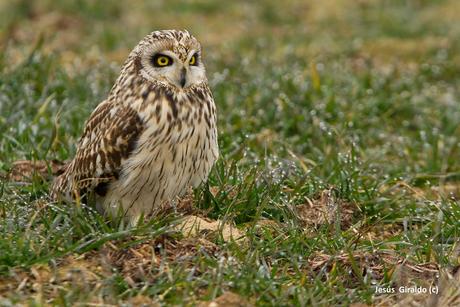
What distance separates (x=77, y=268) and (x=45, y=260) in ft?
0.52

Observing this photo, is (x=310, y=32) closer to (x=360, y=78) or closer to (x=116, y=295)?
(x=360, y=78)

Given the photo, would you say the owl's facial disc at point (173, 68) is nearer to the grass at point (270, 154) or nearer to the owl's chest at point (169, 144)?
the owl's chest at point (169, 144)

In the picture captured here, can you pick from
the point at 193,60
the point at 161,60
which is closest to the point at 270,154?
the point at 193,60

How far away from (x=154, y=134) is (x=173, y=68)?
40 cm

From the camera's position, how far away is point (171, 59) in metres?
5.43

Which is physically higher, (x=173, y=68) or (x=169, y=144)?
(x=173, y=68)

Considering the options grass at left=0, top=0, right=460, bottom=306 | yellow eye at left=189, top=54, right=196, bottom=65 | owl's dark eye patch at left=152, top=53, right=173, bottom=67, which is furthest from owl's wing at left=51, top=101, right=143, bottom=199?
yellow eye at left=189, top=54, right=196, bottom=65

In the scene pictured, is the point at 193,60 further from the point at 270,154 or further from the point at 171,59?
the point at 270,154

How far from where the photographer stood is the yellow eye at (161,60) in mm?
5449

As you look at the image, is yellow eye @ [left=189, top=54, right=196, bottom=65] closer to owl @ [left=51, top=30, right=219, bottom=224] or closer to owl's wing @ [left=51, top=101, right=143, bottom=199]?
owl @ [left=51, top=30, right=219, bottom=224]

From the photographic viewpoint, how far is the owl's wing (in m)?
5.41

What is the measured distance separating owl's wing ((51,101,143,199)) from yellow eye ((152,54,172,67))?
1.00 feet

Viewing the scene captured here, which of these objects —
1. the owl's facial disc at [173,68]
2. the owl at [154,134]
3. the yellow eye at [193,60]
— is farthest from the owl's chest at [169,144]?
the yellow eye at [193,60]

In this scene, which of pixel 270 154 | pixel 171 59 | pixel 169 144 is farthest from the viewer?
pixel 270 154
